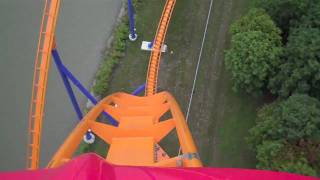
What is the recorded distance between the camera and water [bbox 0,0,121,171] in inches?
598

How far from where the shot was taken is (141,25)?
56.4ft

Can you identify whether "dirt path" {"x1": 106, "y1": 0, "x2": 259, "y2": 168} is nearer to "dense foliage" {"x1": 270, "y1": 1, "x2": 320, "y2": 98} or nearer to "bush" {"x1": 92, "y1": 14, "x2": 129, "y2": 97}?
"bush" {"x1": 92, "y1": 14, "x2": 129, "y2": 97}

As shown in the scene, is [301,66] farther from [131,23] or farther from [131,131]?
[131,23]

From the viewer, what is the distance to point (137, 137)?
30.6ft

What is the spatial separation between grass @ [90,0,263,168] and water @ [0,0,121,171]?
4.44ft

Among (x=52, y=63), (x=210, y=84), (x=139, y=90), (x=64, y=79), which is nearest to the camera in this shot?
(x=64, y=79)

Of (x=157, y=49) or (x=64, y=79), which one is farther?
(x=157, y=49)

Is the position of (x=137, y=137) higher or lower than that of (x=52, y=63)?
lower

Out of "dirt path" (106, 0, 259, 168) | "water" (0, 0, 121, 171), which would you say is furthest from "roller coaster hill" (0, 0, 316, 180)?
"water" (0, 0, 121, 171)

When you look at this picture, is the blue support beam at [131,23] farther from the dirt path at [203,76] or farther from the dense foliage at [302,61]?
the dense foliage at [302,61]

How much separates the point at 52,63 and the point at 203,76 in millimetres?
5680

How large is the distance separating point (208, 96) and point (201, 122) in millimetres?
1012

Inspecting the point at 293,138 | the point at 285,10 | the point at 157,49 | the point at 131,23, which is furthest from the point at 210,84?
the point at 293,138

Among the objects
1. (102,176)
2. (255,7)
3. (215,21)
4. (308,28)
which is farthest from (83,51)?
(102,176)
